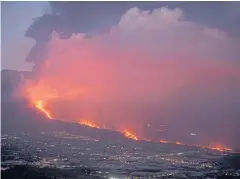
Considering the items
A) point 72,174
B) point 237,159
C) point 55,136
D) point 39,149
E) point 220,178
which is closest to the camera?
point 72,174

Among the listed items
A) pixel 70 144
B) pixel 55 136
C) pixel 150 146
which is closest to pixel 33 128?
pixel 55 136

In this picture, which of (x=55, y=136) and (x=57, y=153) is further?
(x=55, y=136)

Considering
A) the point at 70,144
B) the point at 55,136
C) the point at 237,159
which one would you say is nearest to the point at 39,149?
the point at 70,144

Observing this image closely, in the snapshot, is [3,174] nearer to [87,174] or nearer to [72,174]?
[72,174]

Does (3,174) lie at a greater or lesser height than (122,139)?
lesser

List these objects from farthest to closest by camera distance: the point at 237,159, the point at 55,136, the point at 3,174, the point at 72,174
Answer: the point at 55,136 → the point at 237,159 → the point at 72,174 → the point at 3,174

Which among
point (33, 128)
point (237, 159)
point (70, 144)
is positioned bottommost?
point (237, 159)

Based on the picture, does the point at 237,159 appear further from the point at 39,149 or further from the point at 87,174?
the point at 39,149

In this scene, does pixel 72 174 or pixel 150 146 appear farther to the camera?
pixel 150 146

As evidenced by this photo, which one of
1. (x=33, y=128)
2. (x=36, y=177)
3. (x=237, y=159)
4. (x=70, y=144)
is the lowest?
(x=36, y=177)
